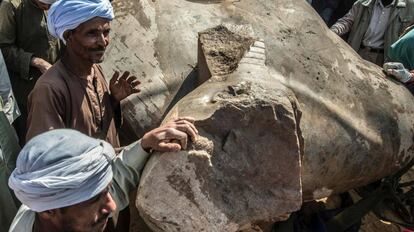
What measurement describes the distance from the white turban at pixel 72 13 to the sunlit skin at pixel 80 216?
774mm

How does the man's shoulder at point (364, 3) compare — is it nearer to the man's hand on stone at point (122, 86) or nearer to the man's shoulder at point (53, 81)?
the man's hand on stone at point (122, 86)

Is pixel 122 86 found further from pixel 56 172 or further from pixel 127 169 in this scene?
pixel 56 172

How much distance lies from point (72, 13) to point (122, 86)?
17.8 inches

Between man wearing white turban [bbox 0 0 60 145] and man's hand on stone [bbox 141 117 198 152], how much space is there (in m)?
1.45

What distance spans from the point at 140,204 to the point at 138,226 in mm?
1026

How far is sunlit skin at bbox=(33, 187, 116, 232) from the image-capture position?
5.40 ft

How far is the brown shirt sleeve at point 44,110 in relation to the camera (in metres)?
2.12

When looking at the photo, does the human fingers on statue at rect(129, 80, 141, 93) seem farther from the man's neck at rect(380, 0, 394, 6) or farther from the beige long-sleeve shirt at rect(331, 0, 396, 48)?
the man's neck at rect(380, 0, 394, 6)

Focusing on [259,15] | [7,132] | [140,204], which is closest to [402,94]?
[259,15]

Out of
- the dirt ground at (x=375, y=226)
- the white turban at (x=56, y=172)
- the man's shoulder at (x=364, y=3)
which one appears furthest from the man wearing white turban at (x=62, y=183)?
the man's shoulder at (x=364, y=3)

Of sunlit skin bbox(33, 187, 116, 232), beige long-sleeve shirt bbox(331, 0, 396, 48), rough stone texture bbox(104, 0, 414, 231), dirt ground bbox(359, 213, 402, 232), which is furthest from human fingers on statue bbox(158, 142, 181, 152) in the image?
beige long-sleeve shirt bbox(331, 0, 396, 48)

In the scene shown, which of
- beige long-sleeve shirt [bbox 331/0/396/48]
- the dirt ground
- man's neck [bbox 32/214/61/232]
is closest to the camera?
man's neck [bbox 32/214/61/232]

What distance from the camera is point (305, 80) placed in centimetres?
294

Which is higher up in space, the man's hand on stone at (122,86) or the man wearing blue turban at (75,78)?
the man wearing blue turban at (75,78)
